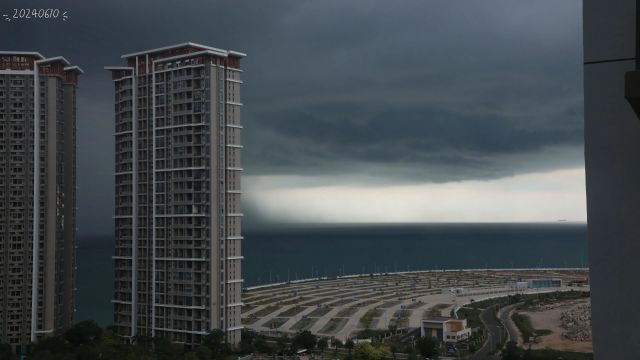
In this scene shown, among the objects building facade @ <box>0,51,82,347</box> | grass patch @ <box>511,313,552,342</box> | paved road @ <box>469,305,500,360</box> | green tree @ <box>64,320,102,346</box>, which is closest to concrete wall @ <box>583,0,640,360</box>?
green tree @ <box>64,320,102,346</box>

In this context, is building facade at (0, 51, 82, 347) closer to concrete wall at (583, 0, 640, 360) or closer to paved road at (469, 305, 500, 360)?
paved road at (469, 305, 500, 360)

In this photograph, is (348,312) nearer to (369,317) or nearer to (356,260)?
(369,317)

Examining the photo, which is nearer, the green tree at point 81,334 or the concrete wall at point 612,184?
the concrete wall at point 612,184

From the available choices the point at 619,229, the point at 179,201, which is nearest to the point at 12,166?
the point at 179,201

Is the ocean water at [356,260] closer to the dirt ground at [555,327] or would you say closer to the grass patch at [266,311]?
the grass patch at [266,311]

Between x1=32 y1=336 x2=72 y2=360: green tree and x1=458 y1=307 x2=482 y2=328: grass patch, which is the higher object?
x1=32 y1=336 x2=72 y2=360: green tree

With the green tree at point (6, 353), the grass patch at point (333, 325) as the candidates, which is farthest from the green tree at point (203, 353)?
the grass patch at point (333, 325)
